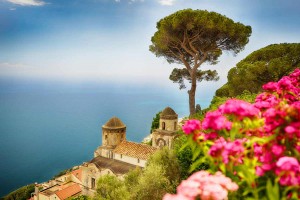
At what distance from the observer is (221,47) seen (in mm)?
20812

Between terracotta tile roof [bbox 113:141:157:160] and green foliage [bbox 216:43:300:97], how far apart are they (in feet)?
34.1

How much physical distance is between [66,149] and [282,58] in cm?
7009

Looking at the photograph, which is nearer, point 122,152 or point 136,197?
point 136,197

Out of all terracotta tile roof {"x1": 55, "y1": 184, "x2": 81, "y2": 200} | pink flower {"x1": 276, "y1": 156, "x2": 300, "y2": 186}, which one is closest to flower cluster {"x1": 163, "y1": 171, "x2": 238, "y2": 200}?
pink flower {"x1": 276, "y1": 156, "x2": 300, "y2": 186}

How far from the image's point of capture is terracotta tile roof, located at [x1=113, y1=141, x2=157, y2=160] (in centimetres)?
2243

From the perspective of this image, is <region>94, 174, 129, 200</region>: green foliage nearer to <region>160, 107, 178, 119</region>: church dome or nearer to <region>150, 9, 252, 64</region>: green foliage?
<region>160, 107, 178, 119</region>: church dome

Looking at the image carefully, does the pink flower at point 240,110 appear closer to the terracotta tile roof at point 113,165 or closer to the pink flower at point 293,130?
the pink flower at point 293,130

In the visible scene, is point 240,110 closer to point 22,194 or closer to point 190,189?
point 190,189

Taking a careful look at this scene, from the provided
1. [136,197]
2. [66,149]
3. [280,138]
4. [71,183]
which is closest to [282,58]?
[136,197]

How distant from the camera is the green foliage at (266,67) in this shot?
20.5 metres

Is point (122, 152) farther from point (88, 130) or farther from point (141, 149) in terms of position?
point (88, 130)

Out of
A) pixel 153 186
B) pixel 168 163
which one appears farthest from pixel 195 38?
pixel 153 186

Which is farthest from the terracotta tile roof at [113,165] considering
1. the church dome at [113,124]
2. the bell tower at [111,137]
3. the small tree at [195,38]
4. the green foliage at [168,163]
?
the small tree at [195,38]

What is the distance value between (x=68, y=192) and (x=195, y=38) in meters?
20.8
